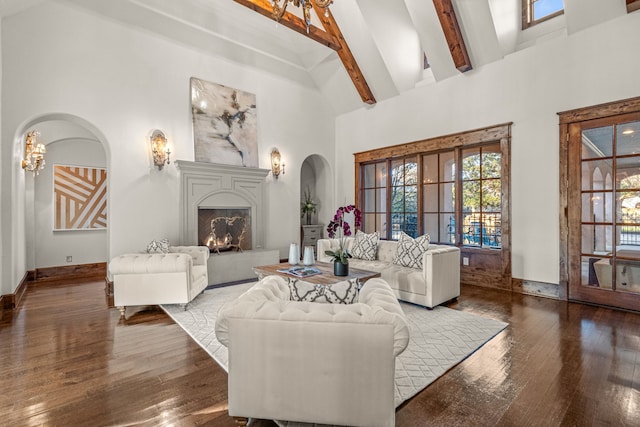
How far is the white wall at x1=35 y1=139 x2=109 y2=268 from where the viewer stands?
5.97 meters

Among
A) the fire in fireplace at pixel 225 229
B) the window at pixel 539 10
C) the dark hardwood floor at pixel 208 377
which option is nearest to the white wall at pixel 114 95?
the fire in fireplace at pixel 225 229

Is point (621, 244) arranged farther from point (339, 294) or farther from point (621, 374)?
point (339, 294)

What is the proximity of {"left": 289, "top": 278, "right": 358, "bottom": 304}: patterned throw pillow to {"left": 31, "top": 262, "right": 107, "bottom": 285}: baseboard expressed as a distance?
5.60m

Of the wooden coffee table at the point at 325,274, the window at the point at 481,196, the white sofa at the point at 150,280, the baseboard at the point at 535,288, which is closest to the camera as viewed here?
the wooden coffee table at the point at 325,274

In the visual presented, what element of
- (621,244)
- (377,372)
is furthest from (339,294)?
(621,244)

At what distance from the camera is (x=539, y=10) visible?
4746 mm

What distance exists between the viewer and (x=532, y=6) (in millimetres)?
4801

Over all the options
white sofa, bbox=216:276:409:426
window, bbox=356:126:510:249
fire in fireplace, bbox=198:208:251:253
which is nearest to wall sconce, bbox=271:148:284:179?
fire in fireplace, bbox=198:208:251:253

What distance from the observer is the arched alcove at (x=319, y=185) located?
7672 mm

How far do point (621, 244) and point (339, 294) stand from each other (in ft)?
13.4

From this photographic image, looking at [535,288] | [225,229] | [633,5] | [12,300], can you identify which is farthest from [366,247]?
[12,300]

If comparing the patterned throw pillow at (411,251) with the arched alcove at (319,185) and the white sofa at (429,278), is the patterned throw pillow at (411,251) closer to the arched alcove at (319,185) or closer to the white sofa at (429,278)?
the white sofa at (429,278)

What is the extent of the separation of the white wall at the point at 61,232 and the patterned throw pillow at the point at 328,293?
5.77 m

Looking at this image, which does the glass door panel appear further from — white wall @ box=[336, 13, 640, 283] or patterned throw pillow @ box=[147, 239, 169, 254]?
patterned throw pillow @ box=[147, 239, 169, 254]
